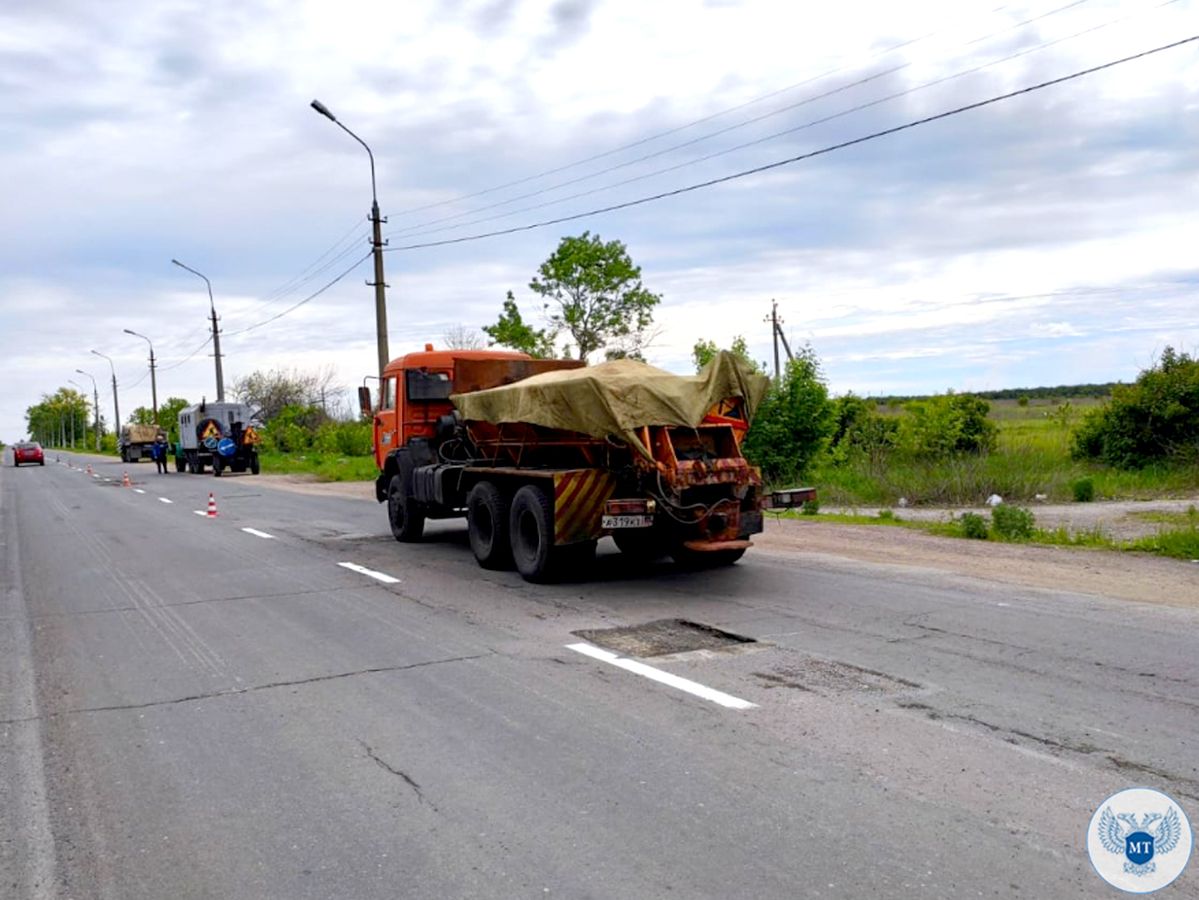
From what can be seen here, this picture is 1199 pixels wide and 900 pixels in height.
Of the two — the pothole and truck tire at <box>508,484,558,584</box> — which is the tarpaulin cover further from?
the pothole

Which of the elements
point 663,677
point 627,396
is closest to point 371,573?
point 627,396

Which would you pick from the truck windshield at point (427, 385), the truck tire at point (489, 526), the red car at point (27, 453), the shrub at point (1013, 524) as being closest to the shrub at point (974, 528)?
the shrub at point (1013, 524)

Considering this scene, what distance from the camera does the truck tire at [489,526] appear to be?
1141 centimetres

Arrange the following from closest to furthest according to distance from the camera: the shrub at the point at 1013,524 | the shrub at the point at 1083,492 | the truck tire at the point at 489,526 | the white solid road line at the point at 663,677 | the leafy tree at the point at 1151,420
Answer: the white solid road line at the point at 663,677 < the truck tire at the point at 489,526 < the shrub at the point at 1013,524 < the shrub at the point at 1083,492 < the leafy tree at the point at 1151,420

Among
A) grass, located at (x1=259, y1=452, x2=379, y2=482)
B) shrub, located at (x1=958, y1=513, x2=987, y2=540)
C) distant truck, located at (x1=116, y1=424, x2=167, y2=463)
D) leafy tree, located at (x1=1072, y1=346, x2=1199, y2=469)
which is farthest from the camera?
distant truck, located at (x1=116, y1=424, x2=167, y2=463)

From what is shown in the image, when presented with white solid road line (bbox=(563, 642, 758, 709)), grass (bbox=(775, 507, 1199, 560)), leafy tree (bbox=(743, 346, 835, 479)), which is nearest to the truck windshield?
grass (bbox=(775, 507, 1199, 560))

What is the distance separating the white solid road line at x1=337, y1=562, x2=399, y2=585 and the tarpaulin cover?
7.18 feet

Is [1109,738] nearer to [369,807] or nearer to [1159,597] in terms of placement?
[369,807]

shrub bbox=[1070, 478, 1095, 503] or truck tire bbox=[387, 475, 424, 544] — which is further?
shrub bbox=[1070, 478, 1095, 503]

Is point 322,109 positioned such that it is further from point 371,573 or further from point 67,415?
point 67,415

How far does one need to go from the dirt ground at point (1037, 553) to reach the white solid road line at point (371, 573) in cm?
470

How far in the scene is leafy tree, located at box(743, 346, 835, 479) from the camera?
2369cm

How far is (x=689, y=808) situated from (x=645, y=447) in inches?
214

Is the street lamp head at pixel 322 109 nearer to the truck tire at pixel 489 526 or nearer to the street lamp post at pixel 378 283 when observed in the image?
the street lamp post at pixel 378 283
